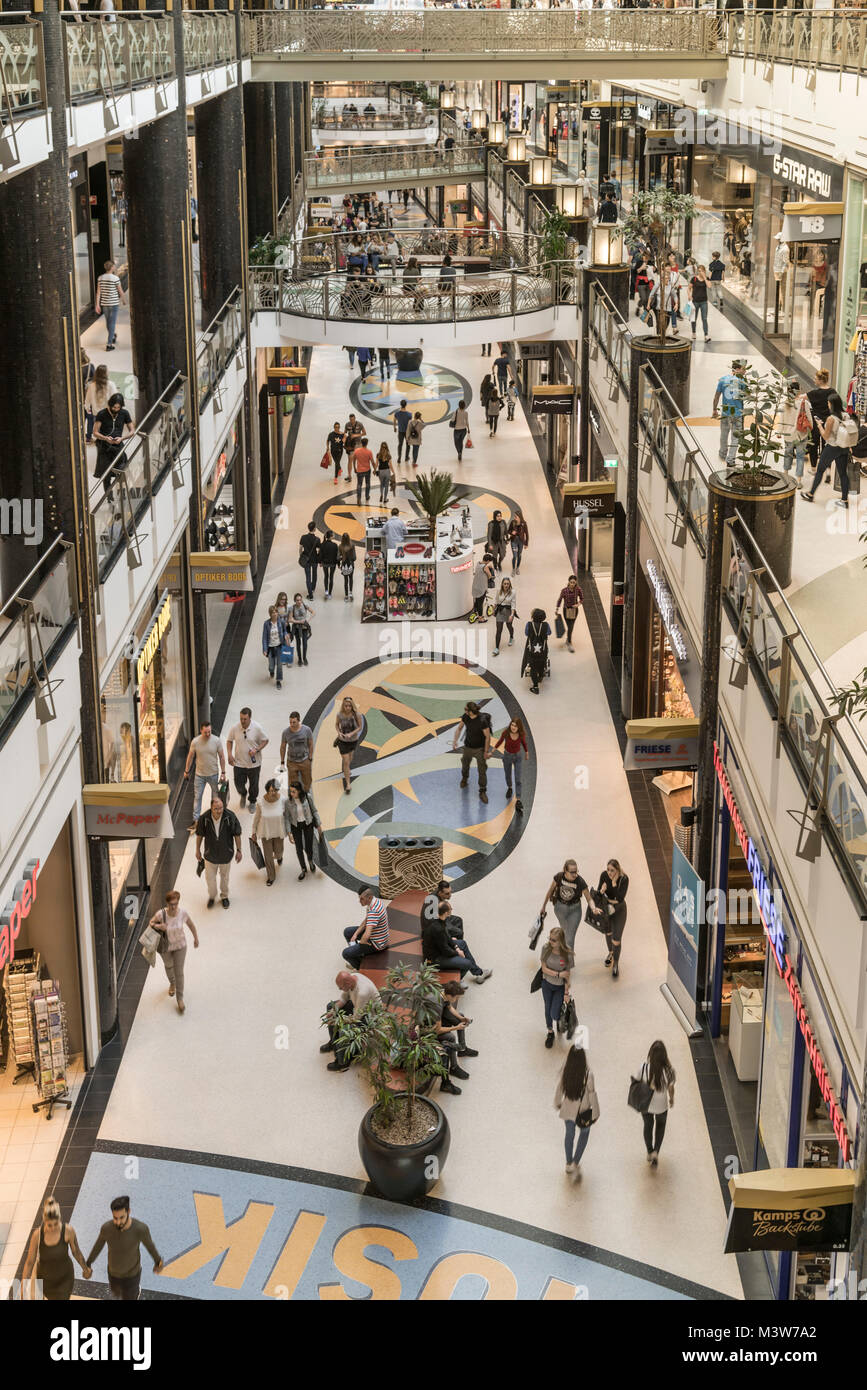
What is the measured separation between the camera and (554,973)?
Result: 12.4 meters

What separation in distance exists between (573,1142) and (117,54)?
10.6 meters

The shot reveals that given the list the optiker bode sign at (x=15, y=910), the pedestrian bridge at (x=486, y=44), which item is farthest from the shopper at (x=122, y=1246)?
the pedestrian bridge at (x=486, y=44)

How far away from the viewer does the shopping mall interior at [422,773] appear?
9.84 metres

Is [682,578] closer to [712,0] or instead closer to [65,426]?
[65,426]

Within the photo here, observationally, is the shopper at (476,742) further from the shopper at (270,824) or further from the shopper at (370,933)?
the shopper at (370,933)

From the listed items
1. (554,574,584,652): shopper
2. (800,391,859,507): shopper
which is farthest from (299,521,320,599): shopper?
(800,391,859,507): shopper

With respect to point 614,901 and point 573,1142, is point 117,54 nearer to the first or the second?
point 614,901

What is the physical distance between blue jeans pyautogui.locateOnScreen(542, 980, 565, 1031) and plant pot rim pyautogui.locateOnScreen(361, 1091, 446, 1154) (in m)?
1.66

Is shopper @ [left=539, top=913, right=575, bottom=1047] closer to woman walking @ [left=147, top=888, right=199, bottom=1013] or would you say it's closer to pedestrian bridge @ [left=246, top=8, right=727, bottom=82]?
woman walking @ [left=147, top=888, right=199, bottom=1013]

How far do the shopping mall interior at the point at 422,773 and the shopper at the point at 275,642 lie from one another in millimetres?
66

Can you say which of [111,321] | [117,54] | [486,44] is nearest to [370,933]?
[117,54]
